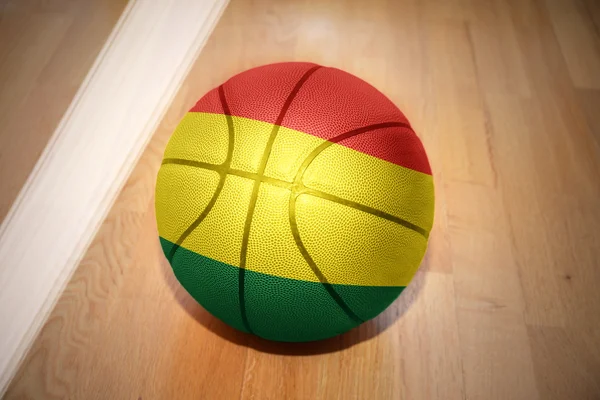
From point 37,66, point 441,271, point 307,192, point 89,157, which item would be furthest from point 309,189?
point 37,66

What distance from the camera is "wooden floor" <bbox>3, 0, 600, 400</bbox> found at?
50.1 inches

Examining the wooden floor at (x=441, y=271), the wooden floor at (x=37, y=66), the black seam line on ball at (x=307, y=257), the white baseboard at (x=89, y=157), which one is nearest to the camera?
the black seam line on ball at (x=307, y=257)

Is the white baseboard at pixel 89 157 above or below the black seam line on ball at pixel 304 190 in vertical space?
below

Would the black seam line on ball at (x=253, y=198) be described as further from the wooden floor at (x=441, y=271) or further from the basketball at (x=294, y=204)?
the wooden floor at (x=441, y=271)

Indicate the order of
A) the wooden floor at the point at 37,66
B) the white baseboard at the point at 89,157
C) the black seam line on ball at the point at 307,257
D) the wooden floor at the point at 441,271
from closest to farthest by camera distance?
1. the black seam line on ball at the point at 307,257
2. the wooden floor at the point at 441,271
3. the white baseboard at the point at 89,157
4. the wooden floor at the point at 37,66

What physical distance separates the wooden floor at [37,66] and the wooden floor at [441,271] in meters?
0.47

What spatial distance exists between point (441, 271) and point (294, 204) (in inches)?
28.0

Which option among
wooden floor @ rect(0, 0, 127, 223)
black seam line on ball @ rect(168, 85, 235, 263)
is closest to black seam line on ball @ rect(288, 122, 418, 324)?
black seam line on ball @ rect(168, 85, 235, 263)

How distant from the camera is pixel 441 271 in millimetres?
1476

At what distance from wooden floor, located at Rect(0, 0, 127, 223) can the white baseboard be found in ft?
0.16

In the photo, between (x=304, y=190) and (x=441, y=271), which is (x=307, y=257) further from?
(x=441, y=271)

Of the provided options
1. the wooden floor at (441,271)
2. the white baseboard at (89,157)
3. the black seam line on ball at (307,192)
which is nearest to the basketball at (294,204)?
the black seam line on ball at (307,192)

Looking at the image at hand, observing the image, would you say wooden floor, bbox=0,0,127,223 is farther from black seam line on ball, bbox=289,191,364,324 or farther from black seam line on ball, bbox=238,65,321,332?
black seam line on ball, bbox=289,191,364,324

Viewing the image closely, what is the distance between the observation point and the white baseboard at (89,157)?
1.48 meters
